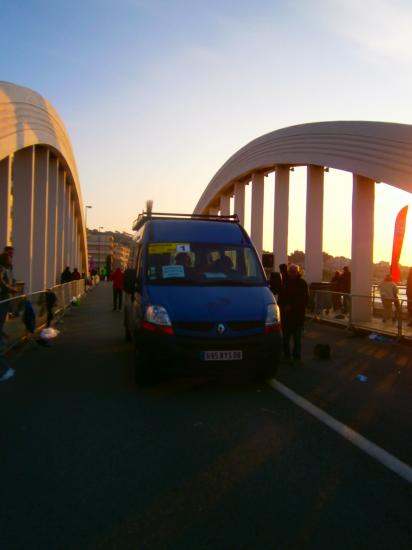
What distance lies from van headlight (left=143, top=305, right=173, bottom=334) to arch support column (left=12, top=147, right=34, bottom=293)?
1640cm

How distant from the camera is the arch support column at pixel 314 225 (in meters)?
22.8

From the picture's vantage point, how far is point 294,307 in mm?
9469

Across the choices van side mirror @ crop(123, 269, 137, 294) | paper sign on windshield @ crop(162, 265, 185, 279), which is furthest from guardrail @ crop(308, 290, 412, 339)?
van side mirror @ crop(123, 269, 137, 294)

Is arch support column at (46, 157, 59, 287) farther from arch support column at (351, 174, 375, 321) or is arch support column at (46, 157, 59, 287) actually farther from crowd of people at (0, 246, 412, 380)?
crowd of people at (0, 246, 412, 380)

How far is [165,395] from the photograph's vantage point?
22.2 feet

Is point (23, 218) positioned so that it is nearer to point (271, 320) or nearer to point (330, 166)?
point (330, 166)

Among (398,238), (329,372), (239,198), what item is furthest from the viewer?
(239,198)

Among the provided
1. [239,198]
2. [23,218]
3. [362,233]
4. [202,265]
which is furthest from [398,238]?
[239,198]

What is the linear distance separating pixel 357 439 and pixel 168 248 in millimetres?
3997

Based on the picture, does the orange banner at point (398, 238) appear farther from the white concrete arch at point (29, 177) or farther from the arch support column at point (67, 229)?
the arch support column at point (67, 229)

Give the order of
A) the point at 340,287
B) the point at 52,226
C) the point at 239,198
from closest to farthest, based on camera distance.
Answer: the point at 340,287 → the point at 52,226 → the point at 239,198

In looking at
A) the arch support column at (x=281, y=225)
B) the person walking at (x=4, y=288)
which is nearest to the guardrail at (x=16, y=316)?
the person walking at (x=4, y=288)

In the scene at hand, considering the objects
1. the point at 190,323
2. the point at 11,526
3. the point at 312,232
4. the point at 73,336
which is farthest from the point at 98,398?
the point at 312,232

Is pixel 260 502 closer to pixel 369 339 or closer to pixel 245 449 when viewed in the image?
pixel 245 449
